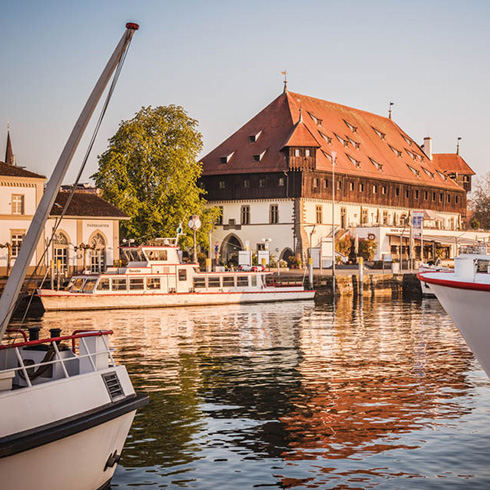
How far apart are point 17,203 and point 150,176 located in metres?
12.8

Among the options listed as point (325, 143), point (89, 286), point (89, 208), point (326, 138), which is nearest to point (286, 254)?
point (325, 143)

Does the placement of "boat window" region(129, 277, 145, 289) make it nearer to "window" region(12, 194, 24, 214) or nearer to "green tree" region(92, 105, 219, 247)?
"window" region(12, 194, 24, 214)

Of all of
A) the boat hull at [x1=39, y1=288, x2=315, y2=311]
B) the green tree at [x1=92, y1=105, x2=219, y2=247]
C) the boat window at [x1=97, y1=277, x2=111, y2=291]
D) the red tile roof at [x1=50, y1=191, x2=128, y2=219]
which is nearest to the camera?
the boat hull at [x1=39, y1=288, x2=315, y2=311]

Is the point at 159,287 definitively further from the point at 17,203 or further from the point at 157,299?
the point at 17,203

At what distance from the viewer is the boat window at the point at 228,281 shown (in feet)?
182

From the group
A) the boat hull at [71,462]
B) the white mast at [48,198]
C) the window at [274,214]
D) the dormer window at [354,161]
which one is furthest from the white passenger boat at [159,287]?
the boat hull at [71,462]

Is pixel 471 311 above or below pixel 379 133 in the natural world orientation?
below

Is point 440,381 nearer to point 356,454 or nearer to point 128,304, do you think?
point 356,454

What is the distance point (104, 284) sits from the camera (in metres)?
50.8

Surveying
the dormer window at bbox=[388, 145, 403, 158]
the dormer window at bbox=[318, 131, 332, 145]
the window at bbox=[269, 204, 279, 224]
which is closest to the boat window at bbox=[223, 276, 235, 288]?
the window at bbox=[269, 204, 279, 224]

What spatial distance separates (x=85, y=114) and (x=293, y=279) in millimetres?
51581

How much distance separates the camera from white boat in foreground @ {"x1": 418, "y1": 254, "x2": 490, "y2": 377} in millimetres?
15508

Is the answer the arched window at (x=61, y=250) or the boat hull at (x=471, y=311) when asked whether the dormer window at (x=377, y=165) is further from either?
the boat hull at (x=471, y=311)

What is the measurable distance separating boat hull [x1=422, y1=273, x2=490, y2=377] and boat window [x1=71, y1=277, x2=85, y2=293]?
119ft
